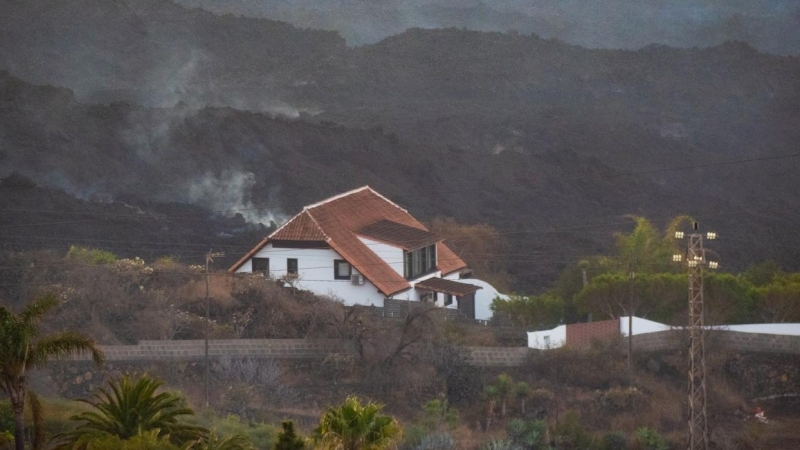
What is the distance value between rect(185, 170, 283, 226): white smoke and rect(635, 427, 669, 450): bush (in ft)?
80.3

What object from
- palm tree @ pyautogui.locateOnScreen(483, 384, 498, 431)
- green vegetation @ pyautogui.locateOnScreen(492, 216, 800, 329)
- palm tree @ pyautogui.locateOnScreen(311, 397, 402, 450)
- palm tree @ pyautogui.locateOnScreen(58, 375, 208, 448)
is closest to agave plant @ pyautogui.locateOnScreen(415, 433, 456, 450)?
palm tree @ pyautogui.locateOnScreen(483, 384, 498, 431)

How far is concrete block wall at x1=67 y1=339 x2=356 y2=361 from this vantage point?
98.2 feet

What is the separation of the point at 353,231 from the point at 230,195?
15.0m

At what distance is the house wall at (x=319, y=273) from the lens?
3447cm

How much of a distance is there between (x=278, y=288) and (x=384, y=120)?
96.3 ft

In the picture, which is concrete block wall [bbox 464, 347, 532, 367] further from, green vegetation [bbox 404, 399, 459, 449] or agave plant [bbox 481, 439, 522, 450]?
agave plant [bbox 481, 439, 522, 450]

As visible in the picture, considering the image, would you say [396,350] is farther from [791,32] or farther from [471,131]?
[791,32]

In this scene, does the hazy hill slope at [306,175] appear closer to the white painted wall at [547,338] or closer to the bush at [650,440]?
the white painted wall at [547,338]

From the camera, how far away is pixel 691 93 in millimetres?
69312

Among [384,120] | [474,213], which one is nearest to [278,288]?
[474,213]

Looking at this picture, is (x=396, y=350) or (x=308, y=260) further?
(x=308, y=260)

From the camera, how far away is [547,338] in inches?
1312

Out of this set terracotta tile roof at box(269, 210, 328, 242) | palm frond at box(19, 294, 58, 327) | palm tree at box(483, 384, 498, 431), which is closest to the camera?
palm frond at box(19, 294, 58, 327)

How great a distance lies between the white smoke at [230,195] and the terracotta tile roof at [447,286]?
12812mm
